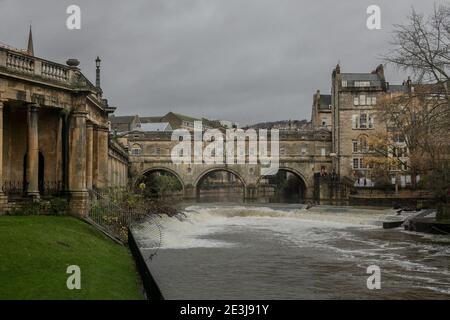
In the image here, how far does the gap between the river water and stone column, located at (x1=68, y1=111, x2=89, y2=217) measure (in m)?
2.94

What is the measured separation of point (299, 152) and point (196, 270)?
60.7m

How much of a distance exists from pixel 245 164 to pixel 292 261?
58.7 metres

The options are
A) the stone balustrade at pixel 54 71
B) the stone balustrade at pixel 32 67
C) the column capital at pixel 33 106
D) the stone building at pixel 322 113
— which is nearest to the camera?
the stone balustrade at pixel 32 67

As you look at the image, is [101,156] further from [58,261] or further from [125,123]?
[125,123]

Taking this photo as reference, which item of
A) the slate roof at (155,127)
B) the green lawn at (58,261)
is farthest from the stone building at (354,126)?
the green lawn at (58,261)

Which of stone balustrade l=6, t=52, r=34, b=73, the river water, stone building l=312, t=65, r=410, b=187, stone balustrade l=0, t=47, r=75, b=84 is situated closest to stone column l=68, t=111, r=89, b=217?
stone balustrade l=0, t=47, r=75, b=84

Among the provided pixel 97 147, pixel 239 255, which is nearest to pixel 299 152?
pixel 97 147

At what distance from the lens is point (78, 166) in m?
20.5

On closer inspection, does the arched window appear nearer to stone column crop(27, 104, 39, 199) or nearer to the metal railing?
the metal railing

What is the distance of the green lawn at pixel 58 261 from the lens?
34.7ft

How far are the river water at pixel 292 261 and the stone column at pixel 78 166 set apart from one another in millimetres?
2939

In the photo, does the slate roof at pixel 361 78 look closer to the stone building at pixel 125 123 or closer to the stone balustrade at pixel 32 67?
the stone building at pixel 125 123
